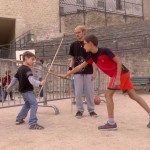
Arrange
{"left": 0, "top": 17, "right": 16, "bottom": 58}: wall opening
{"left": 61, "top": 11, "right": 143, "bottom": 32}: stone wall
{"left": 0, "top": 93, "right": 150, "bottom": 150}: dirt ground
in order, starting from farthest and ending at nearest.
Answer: {"left": 61, "top": 11, "right": 143, "bottom": 32}: stone wall → {"left": 0, "top": 17, "right": 16, "bottom": 58}: wall opening → {"left": 0, "top": 93, "right": 150, "bottom": 150}: dirt ground

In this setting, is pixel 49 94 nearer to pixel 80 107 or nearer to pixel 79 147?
pixel 80 107

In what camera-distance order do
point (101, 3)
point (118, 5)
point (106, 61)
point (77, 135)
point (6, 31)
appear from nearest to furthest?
point (77, 135)
point (106, 61)
point (6, 31)
point (101, 3)
point (118, 5)

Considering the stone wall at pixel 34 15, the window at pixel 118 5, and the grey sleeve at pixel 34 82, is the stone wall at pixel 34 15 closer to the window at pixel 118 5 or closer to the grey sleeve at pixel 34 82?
the window at pixel 118 5

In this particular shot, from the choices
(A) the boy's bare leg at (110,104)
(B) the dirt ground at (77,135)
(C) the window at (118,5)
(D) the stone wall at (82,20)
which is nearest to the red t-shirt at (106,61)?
(A) the boy's bare leg at (110,104)

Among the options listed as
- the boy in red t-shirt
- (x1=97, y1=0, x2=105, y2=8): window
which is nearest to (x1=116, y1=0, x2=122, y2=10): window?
(x1=97, y1=0, x2=105, y2=8): window

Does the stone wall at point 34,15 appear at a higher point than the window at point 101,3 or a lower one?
lower

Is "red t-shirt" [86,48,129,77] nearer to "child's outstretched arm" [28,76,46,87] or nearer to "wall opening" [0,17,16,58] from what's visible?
"child's outstretched arm" [28,76,46,87]

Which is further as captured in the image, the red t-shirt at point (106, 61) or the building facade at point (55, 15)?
the building facade at point (55, 15)

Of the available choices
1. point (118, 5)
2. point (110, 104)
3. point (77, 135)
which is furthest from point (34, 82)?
point (118, 5)

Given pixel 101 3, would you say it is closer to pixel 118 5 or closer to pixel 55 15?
pixel 118 5

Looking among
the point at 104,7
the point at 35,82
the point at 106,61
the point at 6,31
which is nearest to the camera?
the point at 106,61

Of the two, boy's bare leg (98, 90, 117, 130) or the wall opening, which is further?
A: the wall opening

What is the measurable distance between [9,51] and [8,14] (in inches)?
169

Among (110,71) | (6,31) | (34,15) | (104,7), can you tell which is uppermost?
(104,7)
